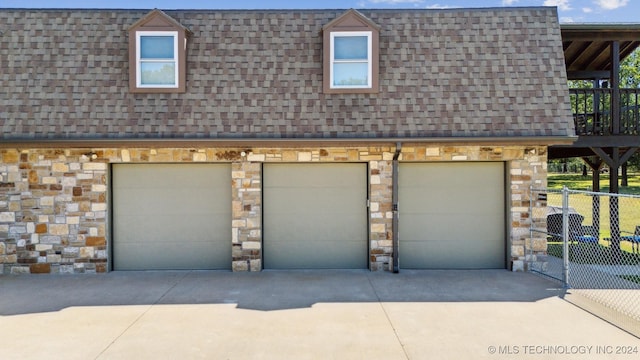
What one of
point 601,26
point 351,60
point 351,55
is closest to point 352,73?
point 351,60

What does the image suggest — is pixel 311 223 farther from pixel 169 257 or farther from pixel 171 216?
pixel 169 257

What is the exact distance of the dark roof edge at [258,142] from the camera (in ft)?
27.9

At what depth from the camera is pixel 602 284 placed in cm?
809

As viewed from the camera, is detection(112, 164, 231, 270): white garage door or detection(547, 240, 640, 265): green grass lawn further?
detection(547, 240, 640, 265): green grass lawn

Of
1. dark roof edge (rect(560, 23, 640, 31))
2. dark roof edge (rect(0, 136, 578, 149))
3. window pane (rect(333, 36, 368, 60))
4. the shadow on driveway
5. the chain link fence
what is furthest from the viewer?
dark roof edge (rect(560, 23, 640, 31))

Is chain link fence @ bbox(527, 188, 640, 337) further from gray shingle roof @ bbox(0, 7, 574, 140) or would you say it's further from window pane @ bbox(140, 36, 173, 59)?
window pane @ bbox(140, 36, 173, 59)

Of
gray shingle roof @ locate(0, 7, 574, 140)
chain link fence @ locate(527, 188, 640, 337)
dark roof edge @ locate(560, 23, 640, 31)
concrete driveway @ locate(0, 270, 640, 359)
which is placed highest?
dark roof edge @ locate(560, 23, 640, 31)

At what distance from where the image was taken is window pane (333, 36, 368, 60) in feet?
30.5

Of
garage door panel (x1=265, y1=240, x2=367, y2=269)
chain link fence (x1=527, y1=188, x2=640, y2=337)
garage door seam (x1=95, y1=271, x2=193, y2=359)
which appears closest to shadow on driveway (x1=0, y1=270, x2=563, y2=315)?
garage door seam (x1=95, y1=271, x2=193, y2=359)

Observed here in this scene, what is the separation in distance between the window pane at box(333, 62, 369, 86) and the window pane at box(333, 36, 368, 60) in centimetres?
18

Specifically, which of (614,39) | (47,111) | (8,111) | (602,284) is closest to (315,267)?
(602,284)

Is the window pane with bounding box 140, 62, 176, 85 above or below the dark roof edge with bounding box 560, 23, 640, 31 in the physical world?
below

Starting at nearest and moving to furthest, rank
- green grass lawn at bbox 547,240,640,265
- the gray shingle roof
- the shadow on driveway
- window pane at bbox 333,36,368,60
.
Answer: the shadow on driveway < the gray shingle roof < window pane at bbox 333,36,368,60 < green grass lawn at bbox 547,240,640,265

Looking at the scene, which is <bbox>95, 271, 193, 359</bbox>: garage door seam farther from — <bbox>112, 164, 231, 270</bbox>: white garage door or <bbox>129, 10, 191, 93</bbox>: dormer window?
<bbox>129, 10, 191, 93</bbox>: dormer window
